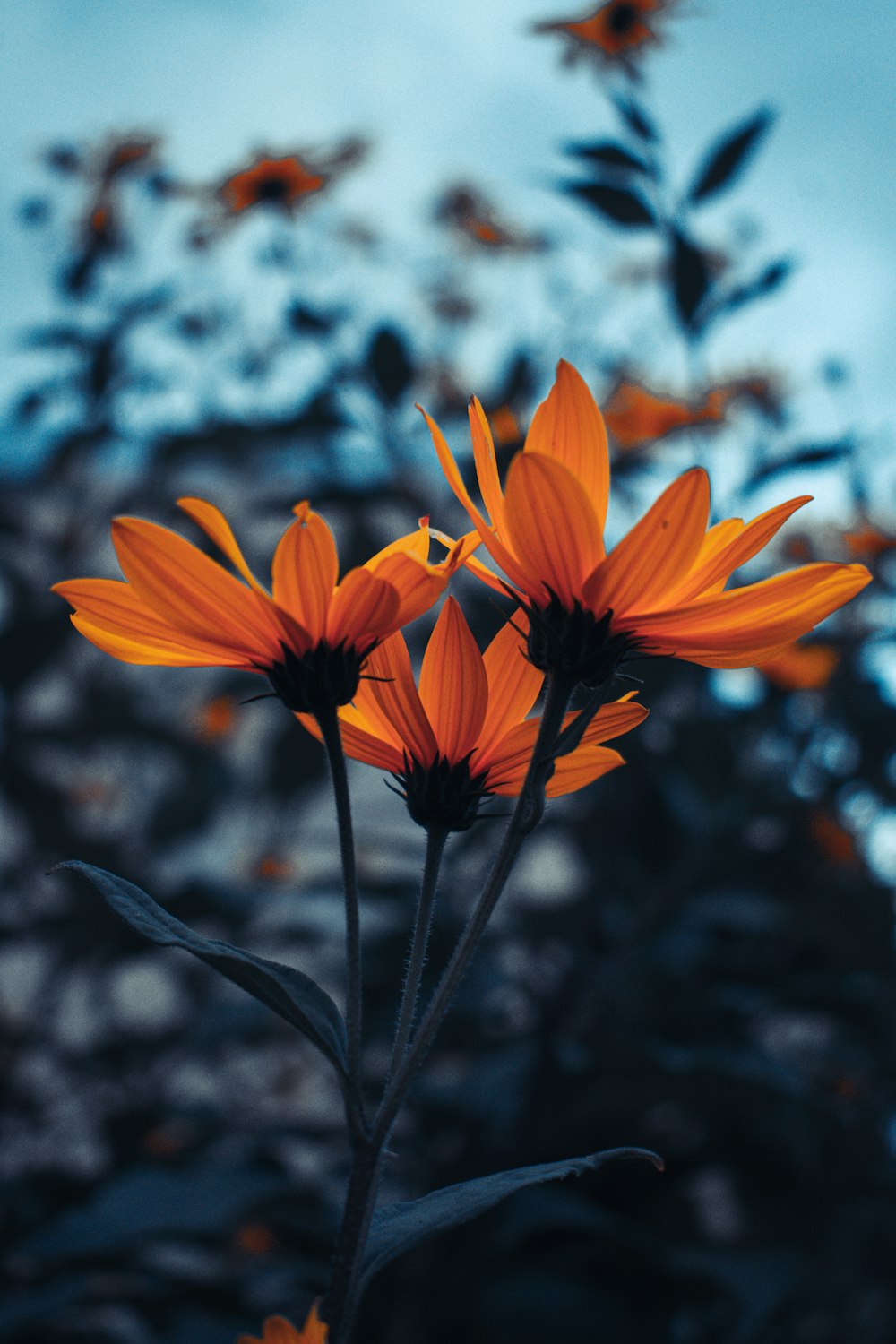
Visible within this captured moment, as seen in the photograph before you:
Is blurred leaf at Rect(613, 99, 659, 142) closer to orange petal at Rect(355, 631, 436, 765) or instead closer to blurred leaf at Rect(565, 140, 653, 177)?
blurred leaf at Rect(565, 140, 653, 177)

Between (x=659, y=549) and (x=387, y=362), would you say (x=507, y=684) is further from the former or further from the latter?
(x=387, y=362)

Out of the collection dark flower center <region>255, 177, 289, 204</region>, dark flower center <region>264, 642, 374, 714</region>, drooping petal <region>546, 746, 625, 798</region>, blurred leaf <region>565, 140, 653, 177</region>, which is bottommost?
drooping petal <region>546, 746, 625, 798</region>

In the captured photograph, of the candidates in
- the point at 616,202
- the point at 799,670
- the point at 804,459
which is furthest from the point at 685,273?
the point at 799,670

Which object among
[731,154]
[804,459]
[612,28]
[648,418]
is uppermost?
[612,28]

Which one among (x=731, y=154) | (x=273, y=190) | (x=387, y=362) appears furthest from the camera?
(x=273, y=190)

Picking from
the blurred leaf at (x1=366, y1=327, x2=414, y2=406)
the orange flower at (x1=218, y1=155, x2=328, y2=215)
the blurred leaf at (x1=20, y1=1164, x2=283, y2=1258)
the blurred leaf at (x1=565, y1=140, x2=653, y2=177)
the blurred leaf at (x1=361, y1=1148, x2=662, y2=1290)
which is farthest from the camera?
the orange flower at (x1=218, y1=155, x2=328, y2=215)

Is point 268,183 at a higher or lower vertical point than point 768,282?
higher

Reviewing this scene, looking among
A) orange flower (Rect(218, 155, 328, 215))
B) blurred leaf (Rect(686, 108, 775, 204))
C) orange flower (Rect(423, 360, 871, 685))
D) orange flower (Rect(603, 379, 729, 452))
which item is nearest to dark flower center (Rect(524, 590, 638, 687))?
orange flower (Rect(423, 360, 871, 685))
